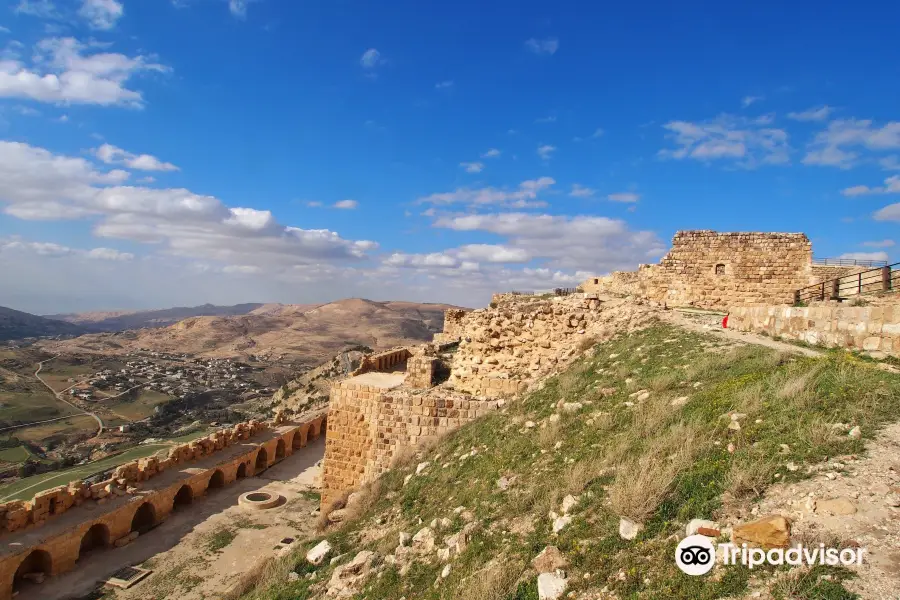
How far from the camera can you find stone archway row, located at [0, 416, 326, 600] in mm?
11711

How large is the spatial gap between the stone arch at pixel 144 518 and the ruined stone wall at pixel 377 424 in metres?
7.30

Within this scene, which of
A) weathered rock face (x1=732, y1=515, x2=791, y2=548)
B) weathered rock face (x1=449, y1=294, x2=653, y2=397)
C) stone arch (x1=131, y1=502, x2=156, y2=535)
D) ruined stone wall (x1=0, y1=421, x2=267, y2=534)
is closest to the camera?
weathered rock face (x1=732, y1=515, x2=791, y2=548)

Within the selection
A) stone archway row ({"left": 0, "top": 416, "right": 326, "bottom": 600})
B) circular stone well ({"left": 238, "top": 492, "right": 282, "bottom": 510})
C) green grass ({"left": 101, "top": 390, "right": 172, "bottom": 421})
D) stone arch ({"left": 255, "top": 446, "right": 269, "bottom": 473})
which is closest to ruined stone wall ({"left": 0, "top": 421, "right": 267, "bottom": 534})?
stone archway row ({"left": 0, "top": 416, "right": 326, "bottom": 600})

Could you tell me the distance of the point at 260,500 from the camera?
52.6ft

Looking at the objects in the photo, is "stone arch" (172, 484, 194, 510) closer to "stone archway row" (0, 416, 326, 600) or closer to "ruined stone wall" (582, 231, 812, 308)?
"stone archway row" (0, 416, 326, 600)

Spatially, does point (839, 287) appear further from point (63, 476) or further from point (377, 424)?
Result: point (63, 476)

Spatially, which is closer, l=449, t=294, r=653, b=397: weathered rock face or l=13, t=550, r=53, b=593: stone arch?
l=449, t=294, r=653, b=397: weathered rock face

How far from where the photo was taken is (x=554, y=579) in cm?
374

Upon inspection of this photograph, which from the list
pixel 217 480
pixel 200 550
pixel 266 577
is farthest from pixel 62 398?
pixel 266 577

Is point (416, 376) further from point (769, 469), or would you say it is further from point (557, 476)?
point (769, 469)

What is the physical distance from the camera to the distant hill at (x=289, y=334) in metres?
102

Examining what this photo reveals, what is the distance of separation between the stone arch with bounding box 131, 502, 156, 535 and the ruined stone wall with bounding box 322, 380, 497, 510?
7299 mm

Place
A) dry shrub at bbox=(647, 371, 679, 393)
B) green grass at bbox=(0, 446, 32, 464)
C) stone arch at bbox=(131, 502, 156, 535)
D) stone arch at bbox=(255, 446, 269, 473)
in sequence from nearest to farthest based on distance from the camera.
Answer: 1. dry shrub at bbox=(647, 371, 679, 393)
2. stone arch at bbox=(131, 502, 156, 535)
3. stone arch at bbox=(255, 446, 269, 473)
4. green grass at bbox=(0, 446, 32, 464)

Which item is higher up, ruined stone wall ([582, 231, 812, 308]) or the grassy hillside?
ruined stone wall ([582, 231, 812, 308])
